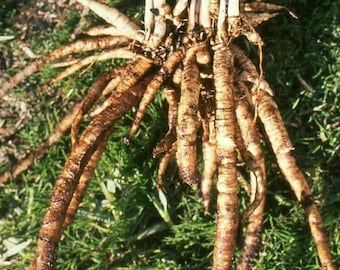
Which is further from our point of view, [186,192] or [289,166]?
[186,192]

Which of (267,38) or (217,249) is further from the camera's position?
(267,38)

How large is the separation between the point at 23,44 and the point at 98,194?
2.08 ft

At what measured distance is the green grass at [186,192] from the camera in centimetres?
202

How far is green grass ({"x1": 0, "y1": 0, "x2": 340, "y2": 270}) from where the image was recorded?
202 centimetres

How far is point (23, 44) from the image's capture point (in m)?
2.29

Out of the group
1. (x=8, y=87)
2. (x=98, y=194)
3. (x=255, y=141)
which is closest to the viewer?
(x=255, y=141)

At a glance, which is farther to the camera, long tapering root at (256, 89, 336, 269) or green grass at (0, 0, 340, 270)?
green grass at (0, 0, 340, 270)

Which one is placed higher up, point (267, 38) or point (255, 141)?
point (267, 38)

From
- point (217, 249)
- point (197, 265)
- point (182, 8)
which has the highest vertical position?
point (182, 8)

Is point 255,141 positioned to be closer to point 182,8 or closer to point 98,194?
point 182,8

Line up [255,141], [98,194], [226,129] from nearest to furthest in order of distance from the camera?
[226,129] < [255,141] < [98,194]

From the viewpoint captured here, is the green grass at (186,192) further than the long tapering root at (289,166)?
Yes

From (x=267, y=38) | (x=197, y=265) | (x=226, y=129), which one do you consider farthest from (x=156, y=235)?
(x=267, y=38)

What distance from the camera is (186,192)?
2102mm
